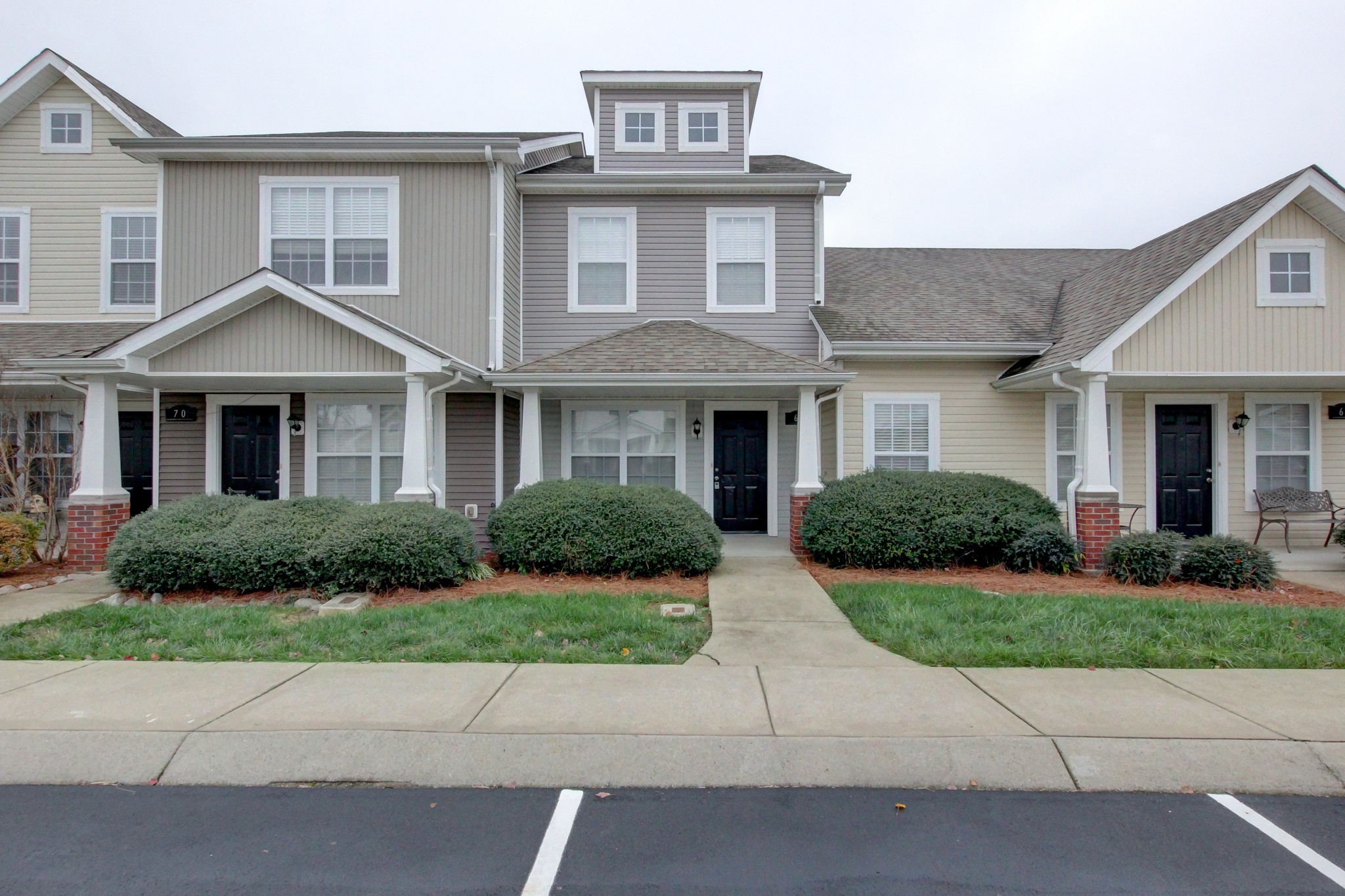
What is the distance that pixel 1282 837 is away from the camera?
362cm

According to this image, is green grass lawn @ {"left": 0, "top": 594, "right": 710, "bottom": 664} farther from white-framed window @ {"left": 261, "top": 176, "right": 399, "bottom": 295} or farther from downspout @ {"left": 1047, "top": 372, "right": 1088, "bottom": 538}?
downspout @ {"left": 1047, "top": 372, "right": 1088, "bottom": 538}

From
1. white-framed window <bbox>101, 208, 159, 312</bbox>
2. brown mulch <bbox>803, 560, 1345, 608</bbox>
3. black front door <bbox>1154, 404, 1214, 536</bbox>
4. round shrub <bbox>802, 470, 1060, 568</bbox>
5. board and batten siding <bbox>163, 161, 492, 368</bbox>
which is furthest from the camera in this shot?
black front door <bbox>1154, 404, 1214, 536</bbox>

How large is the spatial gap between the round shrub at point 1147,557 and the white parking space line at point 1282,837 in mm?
5581

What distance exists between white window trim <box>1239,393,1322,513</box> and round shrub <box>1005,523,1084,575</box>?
4.87 m

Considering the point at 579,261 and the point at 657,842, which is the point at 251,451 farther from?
the point at 657,842

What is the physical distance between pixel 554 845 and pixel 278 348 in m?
8.52

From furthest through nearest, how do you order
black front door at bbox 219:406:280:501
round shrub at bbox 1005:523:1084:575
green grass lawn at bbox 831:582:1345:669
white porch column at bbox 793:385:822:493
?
1. black front door at bbox 219:406:280:501
2. white porch column at bbox 793:385:822:493
3. round shrub at bbox 1005:523:1084:575
4. green grass lawn at bbox 831:582:1345:669

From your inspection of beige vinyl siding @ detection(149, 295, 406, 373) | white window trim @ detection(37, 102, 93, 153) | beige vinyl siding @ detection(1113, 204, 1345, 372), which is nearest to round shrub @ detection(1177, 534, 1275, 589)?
beige vinyl siding @ detection(1113, 204, 1345, 372)

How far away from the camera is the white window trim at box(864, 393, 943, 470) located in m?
12.0

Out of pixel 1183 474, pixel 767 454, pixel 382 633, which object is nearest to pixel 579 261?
pixel 767 454

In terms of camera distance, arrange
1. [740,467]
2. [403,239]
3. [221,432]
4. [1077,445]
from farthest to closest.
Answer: [740,467] → [221,432] → [403,239] → [1077,445]

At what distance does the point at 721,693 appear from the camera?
17.4 ft

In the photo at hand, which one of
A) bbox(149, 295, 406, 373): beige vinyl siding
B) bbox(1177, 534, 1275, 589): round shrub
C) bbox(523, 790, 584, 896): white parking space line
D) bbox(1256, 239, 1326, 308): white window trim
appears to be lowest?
bbox(523, 790, 584, 896): white parking space line

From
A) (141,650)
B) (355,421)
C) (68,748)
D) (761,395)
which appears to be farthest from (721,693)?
(355,421)
